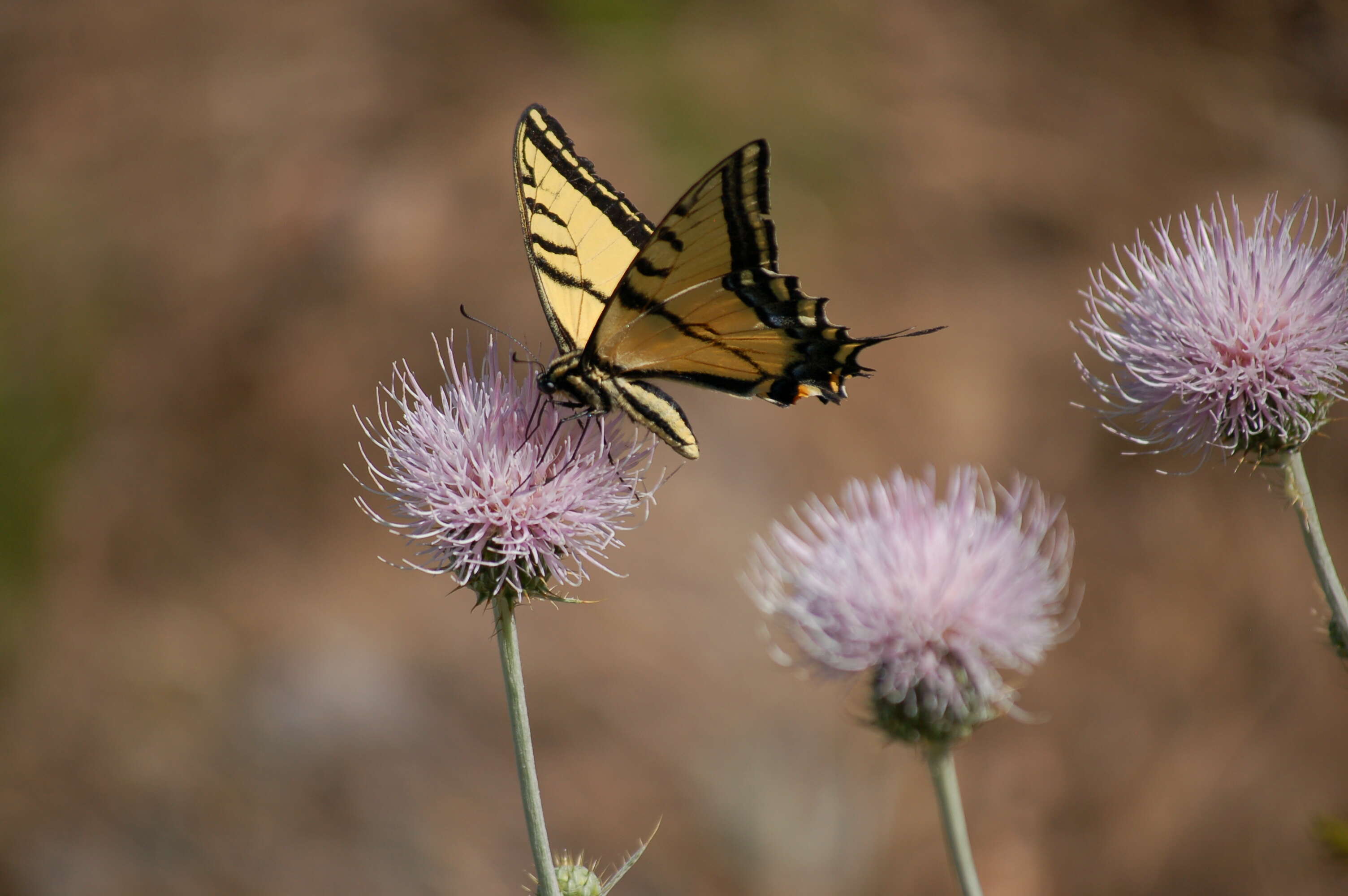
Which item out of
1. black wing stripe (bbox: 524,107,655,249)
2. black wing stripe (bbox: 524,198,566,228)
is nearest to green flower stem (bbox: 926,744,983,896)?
black wing stripe (bbox: 524,107,655,249)

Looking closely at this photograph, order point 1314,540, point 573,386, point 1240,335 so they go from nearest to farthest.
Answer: point 1314,540
point 1240,335
point 573,386

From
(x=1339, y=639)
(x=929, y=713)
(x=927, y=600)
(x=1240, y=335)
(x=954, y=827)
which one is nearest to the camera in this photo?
(x=954, y=827)

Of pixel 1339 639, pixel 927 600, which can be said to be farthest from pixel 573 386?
pixel 1339 639

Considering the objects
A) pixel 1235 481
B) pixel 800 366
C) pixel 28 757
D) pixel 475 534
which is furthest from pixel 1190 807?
pixel 28 757

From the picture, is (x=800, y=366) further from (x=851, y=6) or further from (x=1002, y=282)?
(x=851, y=6)

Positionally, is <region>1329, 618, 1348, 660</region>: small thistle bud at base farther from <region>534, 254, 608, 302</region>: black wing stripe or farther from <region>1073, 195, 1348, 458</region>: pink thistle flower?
<region>534, 254, 608, 302</region>: black wing stripe

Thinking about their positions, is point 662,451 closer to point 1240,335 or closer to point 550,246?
point 550,246

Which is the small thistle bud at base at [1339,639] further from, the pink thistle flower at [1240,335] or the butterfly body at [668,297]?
the butterfly body at [668,297]
